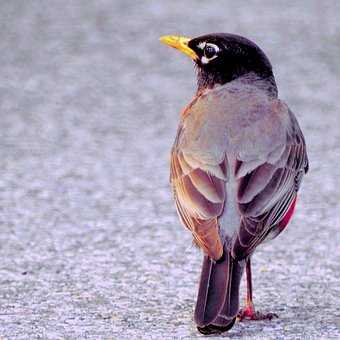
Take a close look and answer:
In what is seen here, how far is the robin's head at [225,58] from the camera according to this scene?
19.6ft

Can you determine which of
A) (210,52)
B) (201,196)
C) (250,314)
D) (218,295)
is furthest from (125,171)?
(218,295)

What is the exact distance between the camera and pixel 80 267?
20.3ft

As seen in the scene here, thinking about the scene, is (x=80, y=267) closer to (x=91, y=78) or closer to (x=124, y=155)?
(x=124, y=155)

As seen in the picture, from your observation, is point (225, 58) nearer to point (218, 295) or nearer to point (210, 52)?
point (210, 52)

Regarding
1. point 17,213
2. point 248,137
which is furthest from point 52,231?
point 248,137

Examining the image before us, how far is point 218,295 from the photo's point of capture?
15.9 ft

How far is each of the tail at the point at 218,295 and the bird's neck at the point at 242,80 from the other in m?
1.25

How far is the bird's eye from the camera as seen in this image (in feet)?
19.6

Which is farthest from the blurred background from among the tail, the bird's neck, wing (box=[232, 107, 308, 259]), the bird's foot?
the bird's neck

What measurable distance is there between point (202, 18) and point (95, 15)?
3.22 feet

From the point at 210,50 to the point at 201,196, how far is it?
3.60 ft

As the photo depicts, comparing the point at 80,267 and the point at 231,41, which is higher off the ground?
the point at 231,41

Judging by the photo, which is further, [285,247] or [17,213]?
[17,213]

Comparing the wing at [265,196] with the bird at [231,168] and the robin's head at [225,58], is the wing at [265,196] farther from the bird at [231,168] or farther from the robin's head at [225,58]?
the robin's head at [225,58]
